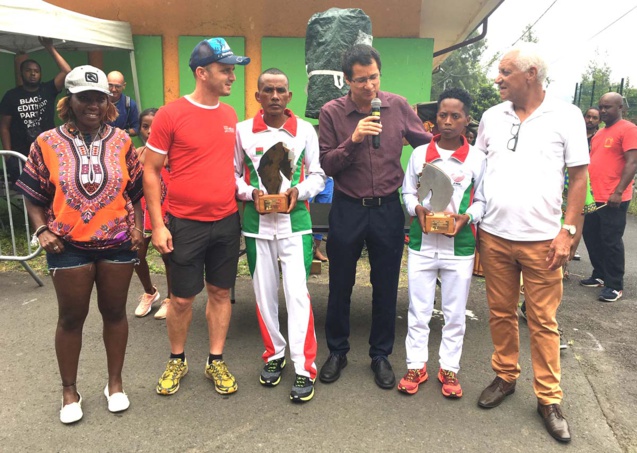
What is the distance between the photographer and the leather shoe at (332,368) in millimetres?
3256

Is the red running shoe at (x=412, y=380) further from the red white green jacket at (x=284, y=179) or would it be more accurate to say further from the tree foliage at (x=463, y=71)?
the tree foliage at (x=463, y=71)

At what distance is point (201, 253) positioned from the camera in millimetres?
3053

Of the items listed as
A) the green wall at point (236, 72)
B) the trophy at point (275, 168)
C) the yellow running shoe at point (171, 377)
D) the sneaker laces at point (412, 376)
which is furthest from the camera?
the green wall at point (236, 72)

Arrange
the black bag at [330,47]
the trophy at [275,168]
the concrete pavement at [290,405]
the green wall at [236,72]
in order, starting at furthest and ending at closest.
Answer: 1. the green wall at [236,72]
2. the black bag at [330,47]
3. the trophy at [275,168]
4. the concrete pavement at [290,405]

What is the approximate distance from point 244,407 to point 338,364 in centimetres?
72

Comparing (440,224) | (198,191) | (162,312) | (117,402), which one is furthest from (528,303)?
(162,312)

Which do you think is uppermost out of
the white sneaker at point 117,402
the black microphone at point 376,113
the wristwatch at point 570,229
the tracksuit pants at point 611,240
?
the black microphone at point 376,113

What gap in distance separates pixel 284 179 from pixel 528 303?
164 centimetres

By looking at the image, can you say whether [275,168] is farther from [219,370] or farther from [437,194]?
[219,370]

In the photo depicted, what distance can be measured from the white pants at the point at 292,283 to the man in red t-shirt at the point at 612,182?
12.1 ft

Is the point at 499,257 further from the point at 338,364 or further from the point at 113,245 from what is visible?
the point at 113,245

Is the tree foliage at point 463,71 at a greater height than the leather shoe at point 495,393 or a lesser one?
greater

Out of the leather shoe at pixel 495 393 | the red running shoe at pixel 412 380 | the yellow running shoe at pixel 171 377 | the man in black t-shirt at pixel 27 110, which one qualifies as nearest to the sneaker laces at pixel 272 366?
the yellow running shoe at pixel 171 377

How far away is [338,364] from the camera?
336cm
